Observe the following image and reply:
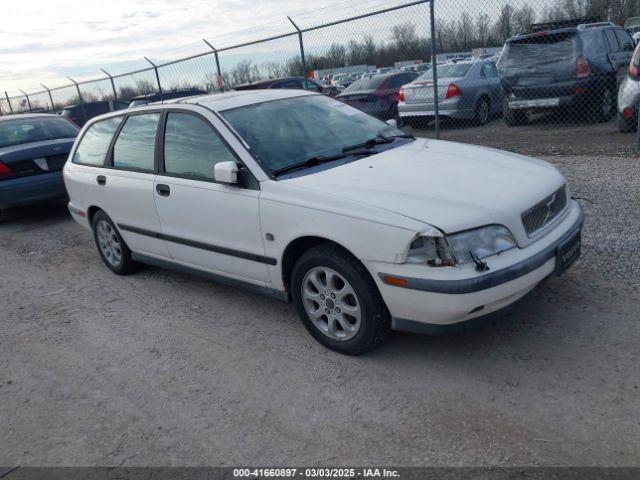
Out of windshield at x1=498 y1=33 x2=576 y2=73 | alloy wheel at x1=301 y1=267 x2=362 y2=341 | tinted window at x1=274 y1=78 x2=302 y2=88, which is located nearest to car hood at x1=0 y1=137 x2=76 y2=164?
tinted window at x1=274 y1=78 x2=302 y2=88

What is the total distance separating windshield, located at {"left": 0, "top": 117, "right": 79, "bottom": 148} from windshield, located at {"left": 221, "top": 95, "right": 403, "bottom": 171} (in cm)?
575

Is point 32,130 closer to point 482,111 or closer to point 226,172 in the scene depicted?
point 226,172

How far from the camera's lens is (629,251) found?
4.65 meters

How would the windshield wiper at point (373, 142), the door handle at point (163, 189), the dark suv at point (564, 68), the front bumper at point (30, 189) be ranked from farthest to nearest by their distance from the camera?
the dark suv at point (564, 68), the front bumper at point (30, 189), the door handle at point (163, 189), the windshield wiper at point (373, 142)

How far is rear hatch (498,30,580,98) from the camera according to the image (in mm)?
9977

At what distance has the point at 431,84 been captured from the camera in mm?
11719

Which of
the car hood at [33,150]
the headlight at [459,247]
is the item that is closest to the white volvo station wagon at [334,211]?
the headlight at [459,247]

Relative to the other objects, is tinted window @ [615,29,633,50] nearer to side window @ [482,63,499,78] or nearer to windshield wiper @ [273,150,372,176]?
side window @ [482,63,499,78]

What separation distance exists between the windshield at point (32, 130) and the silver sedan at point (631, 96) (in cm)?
848

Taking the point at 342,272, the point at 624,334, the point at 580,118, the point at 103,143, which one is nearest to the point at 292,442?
the point at 342,272

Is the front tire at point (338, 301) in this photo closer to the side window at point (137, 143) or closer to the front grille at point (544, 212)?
the front grille at point (544, 212)

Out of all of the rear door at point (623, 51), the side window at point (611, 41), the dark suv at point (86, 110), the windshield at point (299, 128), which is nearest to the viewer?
the windshield at point (299, 128)

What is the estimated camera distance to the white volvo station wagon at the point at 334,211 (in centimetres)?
308

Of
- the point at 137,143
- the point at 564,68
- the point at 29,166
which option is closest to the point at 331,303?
the point at 137,143
